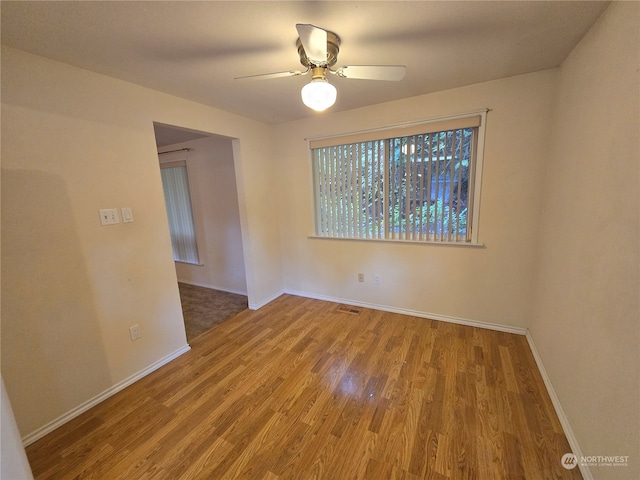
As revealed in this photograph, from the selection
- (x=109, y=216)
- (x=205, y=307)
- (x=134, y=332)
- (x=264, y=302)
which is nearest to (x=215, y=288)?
(x=205, y=307)

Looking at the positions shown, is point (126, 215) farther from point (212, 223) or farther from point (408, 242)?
point (408, 242)

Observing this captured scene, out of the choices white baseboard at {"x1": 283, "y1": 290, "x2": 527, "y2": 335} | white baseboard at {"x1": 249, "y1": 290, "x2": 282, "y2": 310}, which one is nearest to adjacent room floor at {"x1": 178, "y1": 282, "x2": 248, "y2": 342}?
white baseboard at {"x1": 249, "y1": 290, "x2": 282, "y2": 310}

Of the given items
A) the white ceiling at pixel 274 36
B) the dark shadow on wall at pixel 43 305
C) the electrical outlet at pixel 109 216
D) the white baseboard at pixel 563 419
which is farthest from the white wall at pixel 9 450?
the white baseboard at pixel 563 419

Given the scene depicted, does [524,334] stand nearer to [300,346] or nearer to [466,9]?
[300,346]

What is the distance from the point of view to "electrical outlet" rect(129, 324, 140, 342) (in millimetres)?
1982

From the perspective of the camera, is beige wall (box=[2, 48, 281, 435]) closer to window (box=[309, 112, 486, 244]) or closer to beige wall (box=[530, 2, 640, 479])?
window (box=[309, 112, 486, 244])

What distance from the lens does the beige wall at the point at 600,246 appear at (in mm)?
1002

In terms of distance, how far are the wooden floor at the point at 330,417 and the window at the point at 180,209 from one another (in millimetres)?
2176

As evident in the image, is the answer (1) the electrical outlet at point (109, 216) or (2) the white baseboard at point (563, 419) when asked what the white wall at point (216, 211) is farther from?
(2) the white baseboard at point (563, 419)

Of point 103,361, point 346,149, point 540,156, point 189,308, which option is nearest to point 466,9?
point 540,156

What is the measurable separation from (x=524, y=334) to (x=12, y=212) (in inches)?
155

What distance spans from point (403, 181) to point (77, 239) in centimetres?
277

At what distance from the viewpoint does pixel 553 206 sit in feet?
6.12

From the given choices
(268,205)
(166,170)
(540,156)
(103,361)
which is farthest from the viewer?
(166,170)
